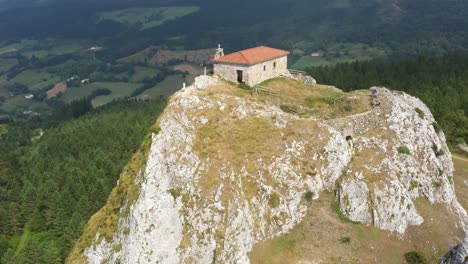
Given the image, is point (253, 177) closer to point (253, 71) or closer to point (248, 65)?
point (248, 65)

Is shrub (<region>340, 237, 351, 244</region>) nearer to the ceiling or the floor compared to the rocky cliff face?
nearer to the floor

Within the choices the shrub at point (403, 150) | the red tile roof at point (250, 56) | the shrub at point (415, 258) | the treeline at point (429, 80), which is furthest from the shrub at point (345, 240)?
the treeline at point (429, 80)

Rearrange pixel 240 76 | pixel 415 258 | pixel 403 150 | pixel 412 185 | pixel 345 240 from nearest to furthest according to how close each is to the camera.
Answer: pixel 415 258 → pixel 345 240 → pixel 412 185 → pixel 403 150 → pixel 240 76

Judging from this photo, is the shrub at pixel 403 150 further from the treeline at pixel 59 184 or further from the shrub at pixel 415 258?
the treeline at pixel 59 184

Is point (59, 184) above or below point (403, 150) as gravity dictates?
below

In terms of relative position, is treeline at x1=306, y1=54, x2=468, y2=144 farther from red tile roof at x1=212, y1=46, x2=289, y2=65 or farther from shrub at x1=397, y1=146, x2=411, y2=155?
red tile roof at x1=212, y1=46, x2=289, y2=65

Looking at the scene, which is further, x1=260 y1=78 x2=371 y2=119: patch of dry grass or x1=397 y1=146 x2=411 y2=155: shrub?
x1=260 y1=78 x2=371 y2=119: patch of dry grass

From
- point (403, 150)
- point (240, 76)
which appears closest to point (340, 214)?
point (403, 150)

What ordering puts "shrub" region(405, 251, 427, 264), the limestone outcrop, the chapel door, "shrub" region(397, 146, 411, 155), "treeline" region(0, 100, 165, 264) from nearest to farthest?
the limestone outcrop → "shrub" region(405, 251, 427, 264) → "shrub" region(397, 146, 411, 155) → the chapel door → "treeline" region(0, 100, 165, 264)

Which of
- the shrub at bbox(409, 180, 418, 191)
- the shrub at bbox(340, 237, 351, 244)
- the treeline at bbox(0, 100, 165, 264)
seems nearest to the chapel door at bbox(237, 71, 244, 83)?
the shrub at bbox(409, 180, 418, 191)
